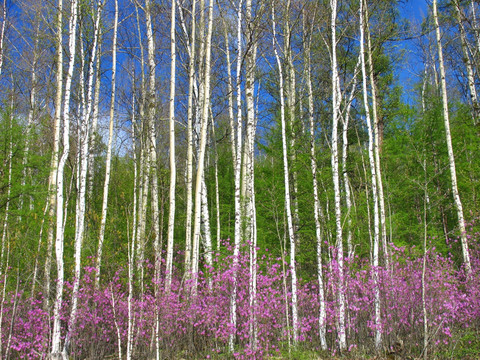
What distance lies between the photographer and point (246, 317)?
7.04m

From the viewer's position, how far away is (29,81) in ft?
40.4

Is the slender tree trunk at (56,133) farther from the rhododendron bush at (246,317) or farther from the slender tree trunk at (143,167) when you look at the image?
the slender tree trunk at (143,167)

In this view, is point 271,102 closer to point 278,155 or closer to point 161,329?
point 278,155

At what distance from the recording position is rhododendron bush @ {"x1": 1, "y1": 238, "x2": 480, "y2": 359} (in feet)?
A: 21.6

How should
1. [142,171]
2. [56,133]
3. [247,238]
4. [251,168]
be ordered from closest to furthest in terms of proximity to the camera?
[56,133] → [251,168] → [247,238] → [142,171]

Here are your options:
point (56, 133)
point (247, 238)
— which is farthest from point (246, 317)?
point (56, 133)

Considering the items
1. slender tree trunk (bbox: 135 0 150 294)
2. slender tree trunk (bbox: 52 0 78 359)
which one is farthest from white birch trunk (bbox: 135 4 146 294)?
slender tree trunk (bbox: 52 0 78 359)

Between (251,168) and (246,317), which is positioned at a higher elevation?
(251,168)

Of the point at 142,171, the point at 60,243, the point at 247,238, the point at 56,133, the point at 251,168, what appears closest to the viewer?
the point at 60,243

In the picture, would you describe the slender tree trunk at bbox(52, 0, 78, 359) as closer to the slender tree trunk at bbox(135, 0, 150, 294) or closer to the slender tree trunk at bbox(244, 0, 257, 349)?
the slender tree trunk at bbox(135, 0, 150, 294)

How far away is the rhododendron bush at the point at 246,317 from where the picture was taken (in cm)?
657

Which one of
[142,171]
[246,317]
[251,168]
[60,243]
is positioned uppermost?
[142,171]

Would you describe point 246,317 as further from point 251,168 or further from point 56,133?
point 56,133

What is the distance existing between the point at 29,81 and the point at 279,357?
11.9m
